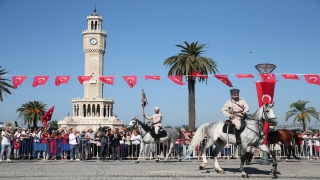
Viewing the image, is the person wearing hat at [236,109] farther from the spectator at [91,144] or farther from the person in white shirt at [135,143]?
the spectator at [91,144]

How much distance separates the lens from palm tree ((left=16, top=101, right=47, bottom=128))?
84625 millimetres

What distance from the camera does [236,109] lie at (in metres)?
12.9

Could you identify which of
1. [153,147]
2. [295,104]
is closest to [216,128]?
[153,147]

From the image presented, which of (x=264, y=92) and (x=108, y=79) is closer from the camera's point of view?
(x=264, y=92)

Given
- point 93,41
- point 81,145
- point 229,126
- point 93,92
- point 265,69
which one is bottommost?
point 81,145

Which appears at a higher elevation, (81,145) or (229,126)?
(229,126)

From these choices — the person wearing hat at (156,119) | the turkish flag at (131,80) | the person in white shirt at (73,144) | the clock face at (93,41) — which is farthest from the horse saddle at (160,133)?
the clock face at (93,41)

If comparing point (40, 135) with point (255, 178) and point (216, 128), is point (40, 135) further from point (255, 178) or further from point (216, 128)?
point (255, 178)

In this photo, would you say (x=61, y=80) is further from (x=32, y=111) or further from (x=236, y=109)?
(x=32, y=111)

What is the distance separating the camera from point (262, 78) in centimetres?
1906

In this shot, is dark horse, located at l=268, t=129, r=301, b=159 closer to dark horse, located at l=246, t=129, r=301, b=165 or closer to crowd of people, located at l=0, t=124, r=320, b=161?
dark horse, located at l=246, t=129, r=301, b=165

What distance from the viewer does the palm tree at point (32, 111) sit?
84625mm

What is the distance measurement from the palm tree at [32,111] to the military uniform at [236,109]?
76.4 metres

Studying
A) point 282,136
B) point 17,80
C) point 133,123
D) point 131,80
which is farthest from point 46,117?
point 282,136
